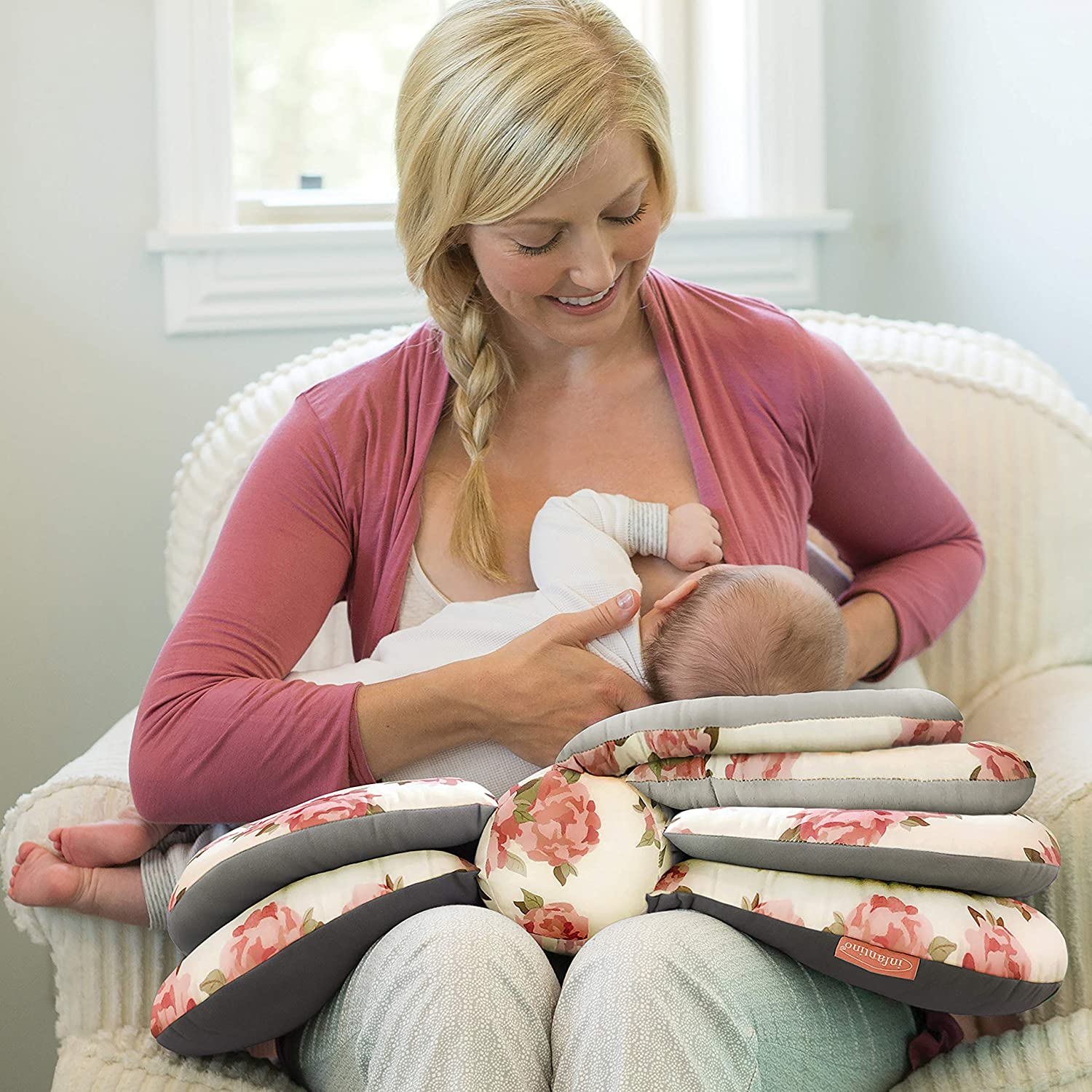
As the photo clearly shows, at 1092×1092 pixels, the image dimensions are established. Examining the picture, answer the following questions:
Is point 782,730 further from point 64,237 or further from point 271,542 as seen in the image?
point 64,237

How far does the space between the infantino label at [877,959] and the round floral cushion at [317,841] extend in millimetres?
311

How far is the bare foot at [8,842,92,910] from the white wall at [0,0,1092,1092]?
0.90 m

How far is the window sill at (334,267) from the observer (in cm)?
200

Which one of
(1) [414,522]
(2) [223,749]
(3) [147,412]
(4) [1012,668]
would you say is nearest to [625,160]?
(1) [414,522]

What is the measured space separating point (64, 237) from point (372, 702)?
110cm

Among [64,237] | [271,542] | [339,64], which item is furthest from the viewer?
[339,64]

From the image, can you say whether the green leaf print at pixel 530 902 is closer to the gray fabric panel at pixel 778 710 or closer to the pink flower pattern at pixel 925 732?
the gray fabric panel at pixel 778 710

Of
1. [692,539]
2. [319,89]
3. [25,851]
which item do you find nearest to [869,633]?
[692,539]

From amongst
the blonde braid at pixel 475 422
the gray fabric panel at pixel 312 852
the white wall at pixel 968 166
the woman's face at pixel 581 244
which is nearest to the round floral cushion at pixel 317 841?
the gray fabric panel at pixel 312 852

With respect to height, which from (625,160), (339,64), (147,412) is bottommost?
(147,412)

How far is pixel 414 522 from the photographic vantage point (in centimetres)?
139

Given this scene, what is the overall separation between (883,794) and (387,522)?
62 cm

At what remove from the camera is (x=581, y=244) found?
125cm

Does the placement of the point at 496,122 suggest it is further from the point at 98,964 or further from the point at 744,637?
the point at 98,964
